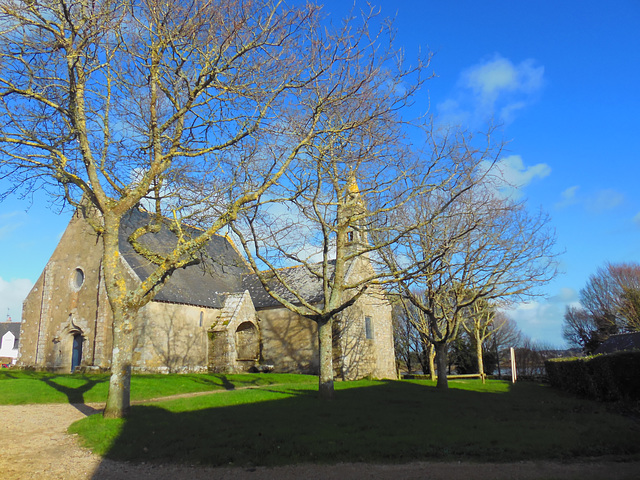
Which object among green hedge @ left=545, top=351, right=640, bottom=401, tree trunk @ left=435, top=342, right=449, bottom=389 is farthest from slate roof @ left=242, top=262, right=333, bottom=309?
green hedge @ left=545, top=351, right=640, bottom=401

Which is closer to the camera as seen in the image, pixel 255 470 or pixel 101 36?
pixel 255 470

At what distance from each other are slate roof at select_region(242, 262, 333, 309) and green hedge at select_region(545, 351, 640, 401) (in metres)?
12.6

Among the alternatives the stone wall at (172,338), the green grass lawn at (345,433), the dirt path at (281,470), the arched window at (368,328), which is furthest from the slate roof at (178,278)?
the dirt path at (281,470)

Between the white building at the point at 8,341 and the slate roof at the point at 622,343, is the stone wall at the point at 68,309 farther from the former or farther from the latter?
the white building at the point at 8,341

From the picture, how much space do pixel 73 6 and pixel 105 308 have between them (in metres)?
17.1

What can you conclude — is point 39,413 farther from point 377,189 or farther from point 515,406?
point 515,406

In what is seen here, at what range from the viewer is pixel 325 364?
12.6 m

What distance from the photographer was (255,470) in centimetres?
643


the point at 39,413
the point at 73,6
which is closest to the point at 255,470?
the point at 39,413

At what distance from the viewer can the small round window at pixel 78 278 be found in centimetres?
2567

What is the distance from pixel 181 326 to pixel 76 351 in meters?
6.21

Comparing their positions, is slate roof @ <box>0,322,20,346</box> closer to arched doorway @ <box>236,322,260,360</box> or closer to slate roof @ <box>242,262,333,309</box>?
slate roof @ <box>242,262,333,309</box>

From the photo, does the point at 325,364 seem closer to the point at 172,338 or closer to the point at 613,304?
the point at 172,338

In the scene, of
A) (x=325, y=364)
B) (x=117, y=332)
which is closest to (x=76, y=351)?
(x=117, y=332)
